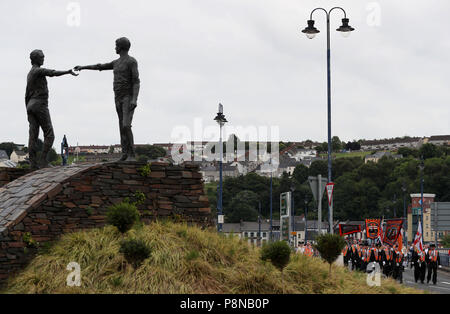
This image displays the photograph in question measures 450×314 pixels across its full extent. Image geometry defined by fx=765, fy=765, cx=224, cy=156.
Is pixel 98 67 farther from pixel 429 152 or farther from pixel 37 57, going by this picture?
pixel 429 152

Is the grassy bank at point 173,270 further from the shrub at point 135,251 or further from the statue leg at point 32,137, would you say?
the statue leg at point 32,137

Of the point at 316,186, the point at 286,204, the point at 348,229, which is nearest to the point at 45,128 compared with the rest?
the point at 316,186

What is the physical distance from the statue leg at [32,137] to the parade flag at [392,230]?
40.8ft

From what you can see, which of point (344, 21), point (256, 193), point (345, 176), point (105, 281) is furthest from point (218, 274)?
point (345, 176)

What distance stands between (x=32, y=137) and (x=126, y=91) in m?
2.89

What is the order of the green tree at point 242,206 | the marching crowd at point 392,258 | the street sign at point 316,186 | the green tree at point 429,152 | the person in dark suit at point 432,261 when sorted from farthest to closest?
1. the green tree at point 429,152
2. the green tree at point 242,206
3. the person in dark suit at point 432,261
4. the marching crowd at point 392,258
5. the street sign at point 316,186

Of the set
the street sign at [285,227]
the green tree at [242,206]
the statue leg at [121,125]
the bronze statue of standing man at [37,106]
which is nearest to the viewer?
the statue leg at [121,125]

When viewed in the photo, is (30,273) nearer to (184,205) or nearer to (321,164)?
(184,205)

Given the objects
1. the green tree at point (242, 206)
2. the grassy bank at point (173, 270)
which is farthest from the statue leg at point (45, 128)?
the green tree at point (242, 206)

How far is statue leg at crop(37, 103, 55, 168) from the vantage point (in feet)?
60.4

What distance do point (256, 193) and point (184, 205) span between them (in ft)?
385

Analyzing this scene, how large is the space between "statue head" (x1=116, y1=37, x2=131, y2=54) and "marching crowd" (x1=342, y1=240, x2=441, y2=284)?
12.6 meters

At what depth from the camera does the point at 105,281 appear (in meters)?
13.0

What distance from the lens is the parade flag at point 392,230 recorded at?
25469mm
